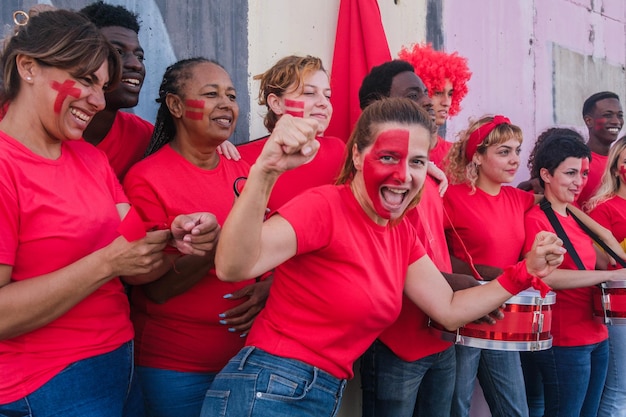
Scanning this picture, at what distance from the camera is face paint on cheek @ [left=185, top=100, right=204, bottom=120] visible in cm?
283

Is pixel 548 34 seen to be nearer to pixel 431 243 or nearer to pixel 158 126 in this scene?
pixel 431 243

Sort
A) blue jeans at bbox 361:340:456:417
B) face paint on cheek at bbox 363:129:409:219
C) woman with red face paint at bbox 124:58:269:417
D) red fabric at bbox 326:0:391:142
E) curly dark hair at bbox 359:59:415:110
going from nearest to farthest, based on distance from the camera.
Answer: face paint on cheek at bbox 363:129:409:219, woman with red face paint at bbox 124:58:269:417, blue jeans at bbox 361:340:456:417, curly dark hair at bbox 359:59:415:110, red fabric at bbox 326:0:391:142

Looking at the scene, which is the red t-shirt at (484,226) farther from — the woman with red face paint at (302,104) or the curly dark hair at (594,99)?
the curly dark hair at (594,99)

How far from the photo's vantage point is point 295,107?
3.21m

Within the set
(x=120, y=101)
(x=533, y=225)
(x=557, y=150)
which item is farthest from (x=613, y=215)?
(x=120, y=101)

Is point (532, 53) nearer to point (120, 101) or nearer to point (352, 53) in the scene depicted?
point (352, 53)

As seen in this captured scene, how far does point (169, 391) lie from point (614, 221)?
11.1 feet

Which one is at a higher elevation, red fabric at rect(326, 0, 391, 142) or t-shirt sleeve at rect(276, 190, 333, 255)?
red fabric at rect(326, 0, 391, 142)

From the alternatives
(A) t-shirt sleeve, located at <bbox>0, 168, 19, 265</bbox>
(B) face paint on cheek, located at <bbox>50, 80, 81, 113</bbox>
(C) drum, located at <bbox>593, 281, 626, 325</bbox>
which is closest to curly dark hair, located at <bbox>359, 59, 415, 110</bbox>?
(C) drum, located at <bbox>593, 281, 626, 325</bbox>

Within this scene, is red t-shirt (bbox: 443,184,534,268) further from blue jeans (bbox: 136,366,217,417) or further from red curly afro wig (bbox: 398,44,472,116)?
blue jeans (bbox: 136,366,217,417)

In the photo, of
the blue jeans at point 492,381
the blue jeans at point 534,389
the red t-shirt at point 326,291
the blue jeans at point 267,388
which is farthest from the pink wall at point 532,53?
the blue jeans at point 267,388

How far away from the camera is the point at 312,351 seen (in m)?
2.16

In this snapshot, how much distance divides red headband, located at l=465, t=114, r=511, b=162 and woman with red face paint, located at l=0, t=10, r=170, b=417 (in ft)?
7.61

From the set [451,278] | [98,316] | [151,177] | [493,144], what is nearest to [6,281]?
[98,316]
